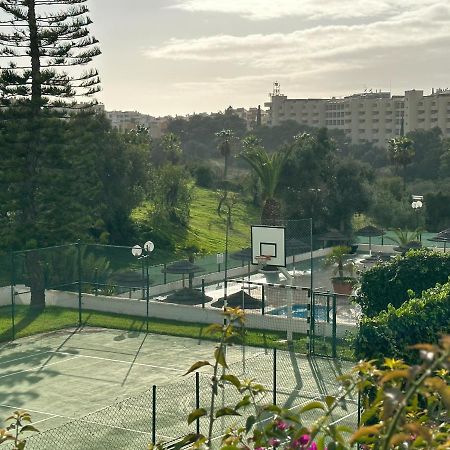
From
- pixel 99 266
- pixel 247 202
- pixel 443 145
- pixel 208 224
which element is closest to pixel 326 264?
pixel 99 266

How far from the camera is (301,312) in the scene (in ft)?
85.6

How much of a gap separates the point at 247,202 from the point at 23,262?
3087 centimetres

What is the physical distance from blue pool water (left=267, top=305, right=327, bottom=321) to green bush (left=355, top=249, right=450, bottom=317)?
2.34 m

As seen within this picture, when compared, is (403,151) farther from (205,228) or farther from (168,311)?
(168,311)

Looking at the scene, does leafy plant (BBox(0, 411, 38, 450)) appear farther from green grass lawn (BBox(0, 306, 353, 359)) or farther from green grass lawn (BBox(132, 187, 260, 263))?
green grass lawn (BBox(132, 187, 260, 263))

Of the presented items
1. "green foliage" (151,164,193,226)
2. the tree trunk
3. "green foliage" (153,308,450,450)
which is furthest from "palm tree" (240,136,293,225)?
"green foliage" (153,308,450,450)

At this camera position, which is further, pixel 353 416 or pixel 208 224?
pixel 208 224

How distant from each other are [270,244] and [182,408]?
26.2ft

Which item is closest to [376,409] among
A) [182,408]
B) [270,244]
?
[182,408]

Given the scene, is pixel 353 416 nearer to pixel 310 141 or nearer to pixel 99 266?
pixel 99 266

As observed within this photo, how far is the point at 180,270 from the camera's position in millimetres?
30609

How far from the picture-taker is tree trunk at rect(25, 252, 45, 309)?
28.4 meters

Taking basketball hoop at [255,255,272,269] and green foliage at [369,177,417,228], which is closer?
basketball hoop at [255,255,272,269]

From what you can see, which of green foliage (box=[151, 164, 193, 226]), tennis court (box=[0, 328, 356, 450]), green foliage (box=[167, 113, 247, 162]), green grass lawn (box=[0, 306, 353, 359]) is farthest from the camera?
green foliage (box=[167, 113, 247, 162])
